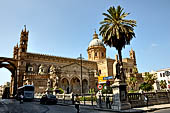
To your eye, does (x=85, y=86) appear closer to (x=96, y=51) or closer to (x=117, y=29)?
(x=96, y=51)

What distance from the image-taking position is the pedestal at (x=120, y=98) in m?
14.3

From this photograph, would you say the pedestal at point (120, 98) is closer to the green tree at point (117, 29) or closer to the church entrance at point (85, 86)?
the green tree at point (117, 29)

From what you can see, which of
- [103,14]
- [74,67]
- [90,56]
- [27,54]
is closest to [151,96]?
[103,14]

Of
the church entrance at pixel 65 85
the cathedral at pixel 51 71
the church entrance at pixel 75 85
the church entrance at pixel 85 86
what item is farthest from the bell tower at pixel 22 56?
the church entrance at pixel 85 86

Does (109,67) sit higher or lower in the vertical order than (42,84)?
higher

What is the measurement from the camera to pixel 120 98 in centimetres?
1443

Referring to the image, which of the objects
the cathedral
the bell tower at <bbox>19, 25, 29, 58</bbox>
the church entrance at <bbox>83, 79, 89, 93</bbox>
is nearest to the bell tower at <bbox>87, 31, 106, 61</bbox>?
the cathedral

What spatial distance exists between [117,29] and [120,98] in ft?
29.4

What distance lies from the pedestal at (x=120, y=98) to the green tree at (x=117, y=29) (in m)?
5.43

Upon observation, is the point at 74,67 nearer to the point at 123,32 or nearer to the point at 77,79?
the point at 77,79

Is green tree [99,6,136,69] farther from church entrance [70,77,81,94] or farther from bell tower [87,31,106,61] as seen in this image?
bell tower [87,31,106,61]

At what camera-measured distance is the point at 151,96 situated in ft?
59.2

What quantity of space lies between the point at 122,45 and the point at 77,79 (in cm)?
3689

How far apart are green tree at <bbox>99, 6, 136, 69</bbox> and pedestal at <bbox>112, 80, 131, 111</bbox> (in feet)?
17.8
